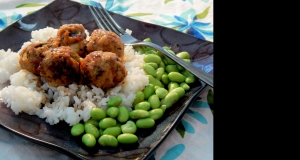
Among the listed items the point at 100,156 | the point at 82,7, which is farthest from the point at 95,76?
the point at 82,7

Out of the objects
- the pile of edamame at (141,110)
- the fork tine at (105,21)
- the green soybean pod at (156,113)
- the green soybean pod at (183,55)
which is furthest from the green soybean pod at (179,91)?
the fork tine at (105,21)

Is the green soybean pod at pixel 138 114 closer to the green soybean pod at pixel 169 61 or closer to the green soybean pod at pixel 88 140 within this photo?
the green soybean pod at pixel 88 140

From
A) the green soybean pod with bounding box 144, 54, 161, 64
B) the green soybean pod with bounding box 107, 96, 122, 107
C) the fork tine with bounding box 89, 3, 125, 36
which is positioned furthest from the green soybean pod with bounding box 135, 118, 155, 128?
the fork tine with bounding box 89, 3, 125, 36

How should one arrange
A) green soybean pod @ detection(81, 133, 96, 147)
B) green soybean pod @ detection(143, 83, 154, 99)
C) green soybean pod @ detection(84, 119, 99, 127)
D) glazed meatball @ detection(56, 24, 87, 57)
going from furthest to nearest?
glazed meatball @ detection(56, 24, 87, 57), green soybean pod @ detection(143, 83, 154, 99), green soybean pod @ detection(84, 119, 99, 127), green soybean pod @ detection(81, 133, 96, 147)

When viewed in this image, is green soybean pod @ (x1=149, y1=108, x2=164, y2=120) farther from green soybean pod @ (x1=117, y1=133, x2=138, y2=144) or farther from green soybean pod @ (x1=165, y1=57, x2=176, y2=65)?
green soybean pod @ (x1=165, y1=57, x2=176, y2=65)

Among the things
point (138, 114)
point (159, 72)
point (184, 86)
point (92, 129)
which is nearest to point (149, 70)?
point (159, 72)
